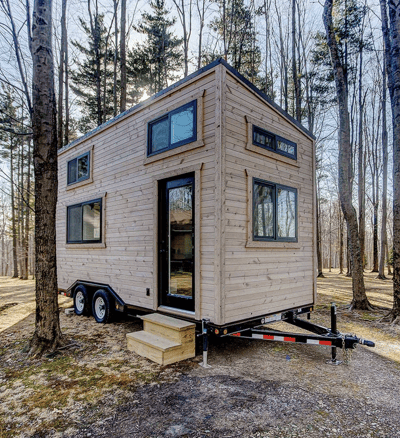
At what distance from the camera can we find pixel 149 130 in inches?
189

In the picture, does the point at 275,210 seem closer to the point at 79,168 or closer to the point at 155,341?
the point at 155,341

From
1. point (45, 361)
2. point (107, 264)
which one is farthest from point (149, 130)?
point (45, 361)

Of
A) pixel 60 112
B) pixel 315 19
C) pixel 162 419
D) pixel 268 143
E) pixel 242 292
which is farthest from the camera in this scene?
pixel 315 19

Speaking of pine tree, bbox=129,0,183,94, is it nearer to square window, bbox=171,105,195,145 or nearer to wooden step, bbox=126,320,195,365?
square window, bbox=171,105,195,145

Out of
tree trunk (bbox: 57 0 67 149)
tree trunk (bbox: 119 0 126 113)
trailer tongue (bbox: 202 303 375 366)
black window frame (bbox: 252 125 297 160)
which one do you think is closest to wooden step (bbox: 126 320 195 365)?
trailer tongue (bbox: 202 303 375 366)

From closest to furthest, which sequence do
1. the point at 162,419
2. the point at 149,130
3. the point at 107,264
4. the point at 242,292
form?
the point at 162,419, the point at 242,292, the point at 149,130, the point at 107,264

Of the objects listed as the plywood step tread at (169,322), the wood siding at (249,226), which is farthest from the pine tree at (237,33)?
the plywood step tread at (169,322)

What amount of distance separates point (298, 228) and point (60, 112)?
9593 mm

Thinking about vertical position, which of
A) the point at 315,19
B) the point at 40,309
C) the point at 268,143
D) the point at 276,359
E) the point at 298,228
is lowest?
the point at 276,359

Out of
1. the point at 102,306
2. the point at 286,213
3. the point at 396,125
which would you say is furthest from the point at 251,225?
the point at 396,125

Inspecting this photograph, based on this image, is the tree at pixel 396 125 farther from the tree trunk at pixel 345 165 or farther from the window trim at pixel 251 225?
the window trim at pixel 251 225

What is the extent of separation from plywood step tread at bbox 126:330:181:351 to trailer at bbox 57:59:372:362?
129 mm

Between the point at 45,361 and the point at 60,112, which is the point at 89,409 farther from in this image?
the point at 60,112

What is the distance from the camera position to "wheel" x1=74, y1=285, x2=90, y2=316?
5949 mm
